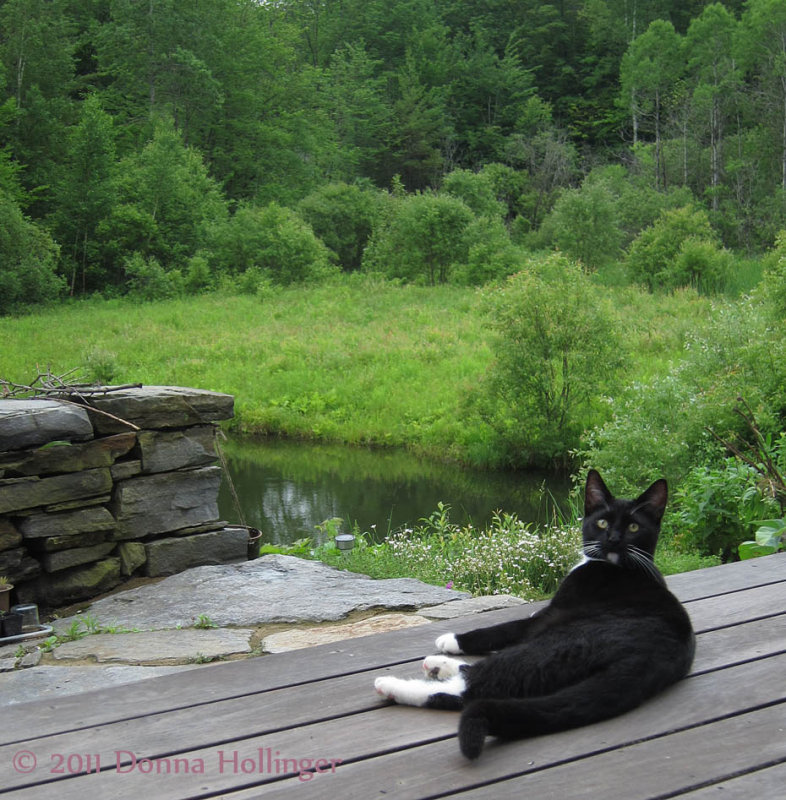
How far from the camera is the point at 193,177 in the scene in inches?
1577

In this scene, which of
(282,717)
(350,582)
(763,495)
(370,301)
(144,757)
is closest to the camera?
(144,757)

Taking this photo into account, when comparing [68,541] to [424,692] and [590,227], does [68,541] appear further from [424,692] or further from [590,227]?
[590,227]

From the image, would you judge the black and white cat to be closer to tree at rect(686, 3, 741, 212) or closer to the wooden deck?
the wooden deck

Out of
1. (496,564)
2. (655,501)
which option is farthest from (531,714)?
(496,564)

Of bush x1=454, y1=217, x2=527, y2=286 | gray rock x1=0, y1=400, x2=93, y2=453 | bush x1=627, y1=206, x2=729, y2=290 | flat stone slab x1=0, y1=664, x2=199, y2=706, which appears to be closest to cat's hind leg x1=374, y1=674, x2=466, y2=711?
flat stone slab x1=0, y1=664, x2=199, y2=706

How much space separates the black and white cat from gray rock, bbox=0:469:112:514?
394cm

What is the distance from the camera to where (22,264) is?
31.5 m

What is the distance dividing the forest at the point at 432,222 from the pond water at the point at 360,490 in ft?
3.09

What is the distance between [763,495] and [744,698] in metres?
4.03

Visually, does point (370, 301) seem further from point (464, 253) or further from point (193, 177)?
point (193, 177)

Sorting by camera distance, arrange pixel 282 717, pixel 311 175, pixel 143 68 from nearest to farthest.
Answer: pixel 282 717 < pixel 143 68 < pixel 311 175

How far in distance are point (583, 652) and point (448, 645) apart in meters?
0.50

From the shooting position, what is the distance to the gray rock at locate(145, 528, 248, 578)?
6.52 m

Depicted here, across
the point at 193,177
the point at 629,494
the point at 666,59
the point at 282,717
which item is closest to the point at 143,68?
the point at 193,177
